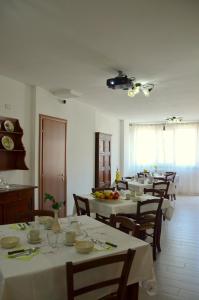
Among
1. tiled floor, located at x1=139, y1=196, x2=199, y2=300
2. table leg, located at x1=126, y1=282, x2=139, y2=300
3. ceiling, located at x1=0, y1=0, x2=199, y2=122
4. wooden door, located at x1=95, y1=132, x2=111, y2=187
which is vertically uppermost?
ceiling, located at x1=0, y1=0, x2=199, y2=122

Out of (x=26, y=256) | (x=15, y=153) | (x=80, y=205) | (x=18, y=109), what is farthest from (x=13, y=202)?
(x=26, y=256)

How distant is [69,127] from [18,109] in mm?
1636

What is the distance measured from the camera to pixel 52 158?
5.48 meters

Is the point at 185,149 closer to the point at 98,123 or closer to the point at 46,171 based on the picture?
the point at 98,123

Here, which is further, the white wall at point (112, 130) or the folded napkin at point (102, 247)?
the white wall at point (112, 130)

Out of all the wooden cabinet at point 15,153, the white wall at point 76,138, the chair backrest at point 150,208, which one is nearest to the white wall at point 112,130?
the white wall at point 76,138

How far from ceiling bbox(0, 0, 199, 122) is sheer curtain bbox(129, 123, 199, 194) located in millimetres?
4960

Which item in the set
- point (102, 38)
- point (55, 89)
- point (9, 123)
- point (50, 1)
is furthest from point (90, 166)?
point (50, 1)

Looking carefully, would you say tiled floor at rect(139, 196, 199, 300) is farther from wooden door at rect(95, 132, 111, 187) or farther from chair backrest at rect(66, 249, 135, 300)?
wooden door at rect(95, 132, 111, 187)

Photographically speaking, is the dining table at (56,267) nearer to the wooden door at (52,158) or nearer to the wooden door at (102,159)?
the wooden door at (52,158)

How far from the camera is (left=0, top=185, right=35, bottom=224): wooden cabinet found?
12.2 feet

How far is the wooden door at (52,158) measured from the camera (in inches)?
204

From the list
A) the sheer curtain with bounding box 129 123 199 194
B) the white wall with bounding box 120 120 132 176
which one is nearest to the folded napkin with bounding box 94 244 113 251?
the white wall with bounding box 120 120 132 176

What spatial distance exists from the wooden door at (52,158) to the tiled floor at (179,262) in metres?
2.30
